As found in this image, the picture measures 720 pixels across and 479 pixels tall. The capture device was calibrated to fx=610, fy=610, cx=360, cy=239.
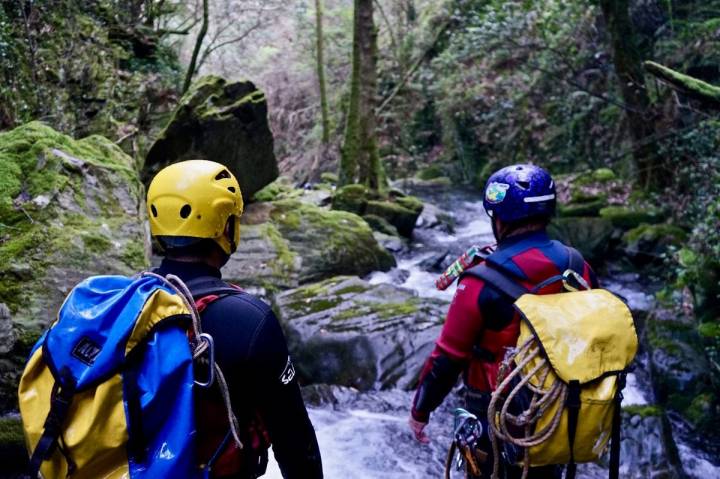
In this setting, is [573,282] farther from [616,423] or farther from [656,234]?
[656,234]

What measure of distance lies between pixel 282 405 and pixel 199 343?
1.14ft

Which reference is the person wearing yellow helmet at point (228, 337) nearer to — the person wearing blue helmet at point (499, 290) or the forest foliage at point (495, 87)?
the person wearing blue helmet at point (499, 290)

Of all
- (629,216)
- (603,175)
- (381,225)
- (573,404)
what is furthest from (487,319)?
(603,175)

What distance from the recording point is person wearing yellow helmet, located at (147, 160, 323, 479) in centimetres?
173

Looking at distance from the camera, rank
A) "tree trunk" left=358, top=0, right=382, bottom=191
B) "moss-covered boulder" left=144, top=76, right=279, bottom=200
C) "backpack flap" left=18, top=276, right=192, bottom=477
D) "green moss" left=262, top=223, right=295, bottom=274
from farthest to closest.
→ "tree trunk" left=358, top=0, right=382, bottom=191 → "moss-covered boulder" left=144, top=76, right=279, bottom=200 → "green moss" left=262, top=223, right=295, bottom=274 → "backpack flap" left=18, top=276, right=192, bottom=477

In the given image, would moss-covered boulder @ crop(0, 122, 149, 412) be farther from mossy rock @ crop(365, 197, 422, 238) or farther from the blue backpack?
mossy rock @ crop(365, 197, 422, 238)

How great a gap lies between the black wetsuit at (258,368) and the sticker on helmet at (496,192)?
1171mm

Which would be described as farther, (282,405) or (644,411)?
(644,411)

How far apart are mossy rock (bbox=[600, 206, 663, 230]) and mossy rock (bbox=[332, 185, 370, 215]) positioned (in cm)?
502

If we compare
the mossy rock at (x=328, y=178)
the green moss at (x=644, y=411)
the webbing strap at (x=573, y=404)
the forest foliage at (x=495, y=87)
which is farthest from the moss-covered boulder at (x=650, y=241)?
the mossy rock at (x=328, y=178)

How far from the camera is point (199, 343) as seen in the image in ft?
5.41

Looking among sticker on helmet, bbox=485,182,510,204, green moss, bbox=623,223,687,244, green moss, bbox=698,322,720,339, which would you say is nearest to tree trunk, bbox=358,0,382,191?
green moss, bbox=623,223,687,244

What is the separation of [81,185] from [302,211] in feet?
17.6

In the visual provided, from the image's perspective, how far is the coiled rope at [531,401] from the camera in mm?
2199
